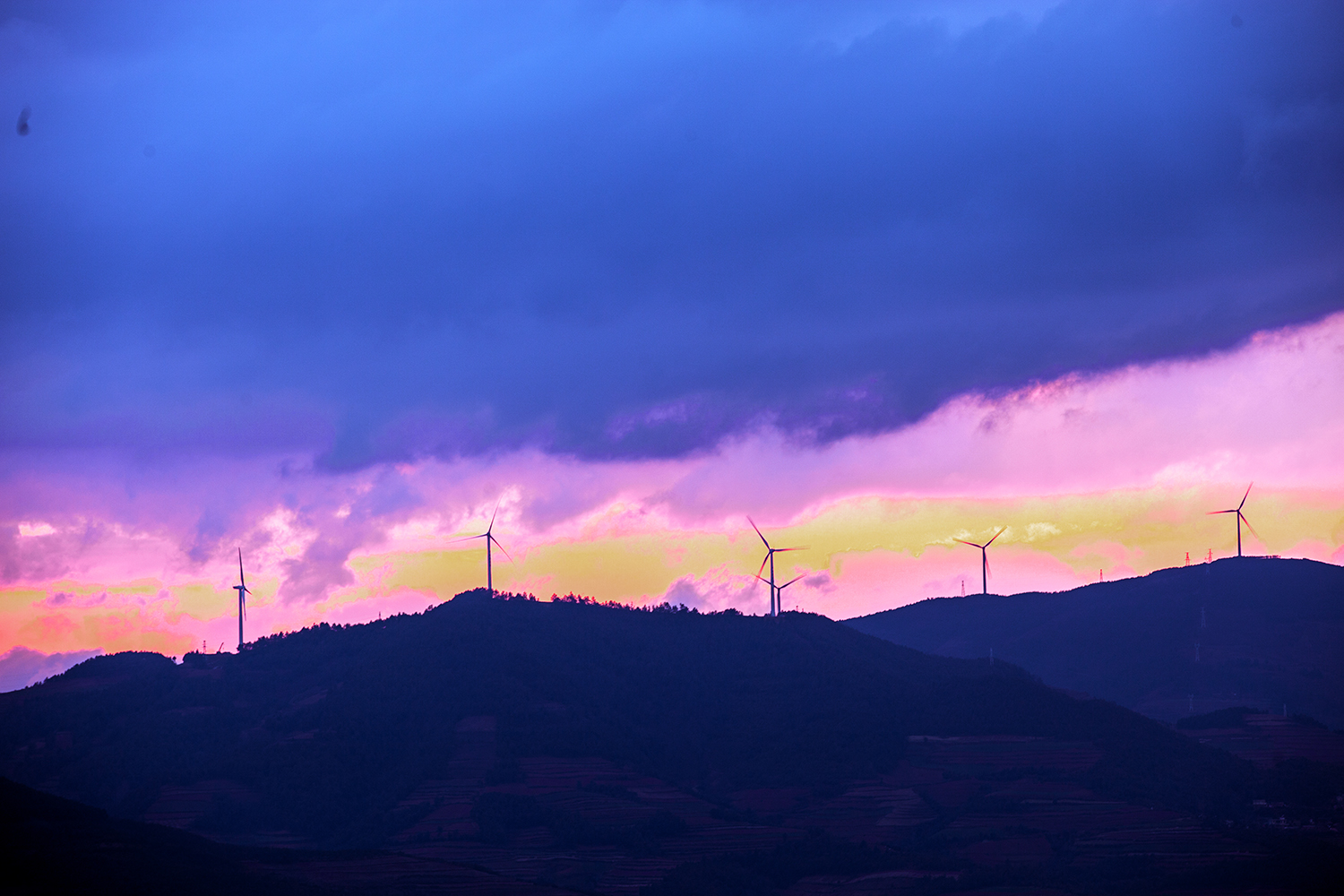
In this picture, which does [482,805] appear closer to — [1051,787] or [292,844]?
[292,844]

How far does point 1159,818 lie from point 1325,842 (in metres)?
18.8

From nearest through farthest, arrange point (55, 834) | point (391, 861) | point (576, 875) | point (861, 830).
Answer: point (55, 834) < point (391, 861) < point (576, 875) < point (861, 830)

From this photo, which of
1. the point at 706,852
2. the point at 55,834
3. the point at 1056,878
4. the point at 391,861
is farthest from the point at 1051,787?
the point at 55,834

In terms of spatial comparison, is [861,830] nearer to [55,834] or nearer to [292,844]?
[292,844]

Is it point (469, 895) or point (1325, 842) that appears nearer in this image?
point (469, 895)

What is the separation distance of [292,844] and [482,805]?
79.2 feet

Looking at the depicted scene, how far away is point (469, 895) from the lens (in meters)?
139

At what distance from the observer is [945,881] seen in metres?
154

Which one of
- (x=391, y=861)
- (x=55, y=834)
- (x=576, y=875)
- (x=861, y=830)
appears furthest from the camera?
(x=861, y=830)

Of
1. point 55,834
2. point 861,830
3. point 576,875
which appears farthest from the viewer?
point 861,830

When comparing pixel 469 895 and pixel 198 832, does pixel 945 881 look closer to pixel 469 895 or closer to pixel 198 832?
pixel 469 895

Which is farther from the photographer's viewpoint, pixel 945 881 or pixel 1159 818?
pixel 1159 818

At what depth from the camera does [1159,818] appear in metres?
175

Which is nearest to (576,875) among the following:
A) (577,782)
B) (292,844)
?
(577,782)
